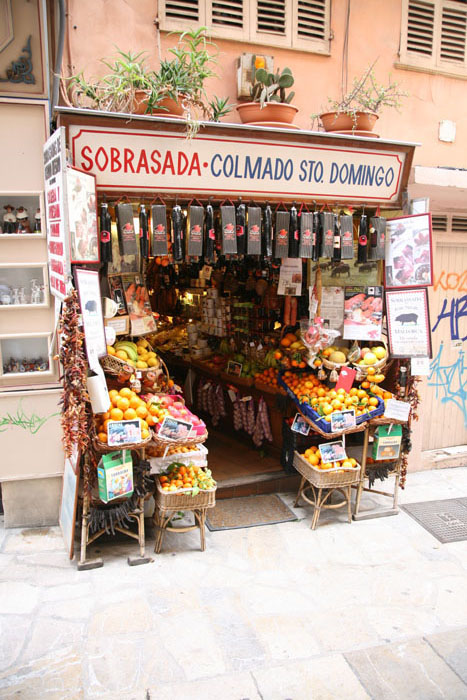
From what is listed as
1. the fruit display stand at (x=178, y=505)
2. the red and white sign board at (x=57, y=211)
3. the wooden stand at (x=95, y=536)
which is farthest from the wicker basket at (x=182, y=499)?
the red and white sign board at (x=57, y=211)

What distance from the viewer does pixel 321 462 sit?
6.03 metres

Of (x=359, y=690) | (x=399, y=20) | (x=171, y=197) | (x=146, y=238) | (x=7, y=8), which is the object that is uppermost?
(x=399, y=20)

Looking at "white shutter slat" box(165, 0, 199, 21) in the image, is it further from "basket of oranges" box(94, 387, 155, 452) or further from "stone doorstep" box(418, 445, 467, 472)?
"stone doorstep" box(418, 445, 467, 472)

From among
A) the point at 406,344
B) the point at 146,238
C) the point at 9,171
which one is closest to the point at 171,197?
the point at 146,238

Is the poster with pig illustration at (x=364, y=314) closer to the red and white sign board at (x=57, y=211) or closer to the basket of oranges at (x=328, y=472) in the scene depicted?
the basket of oranges at (x=328, y=472)

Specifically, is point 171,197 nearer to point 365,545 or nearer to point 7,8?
point 7,8

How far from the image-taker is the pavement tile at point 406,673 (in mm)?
3791

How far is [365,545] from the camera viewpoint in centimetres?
577

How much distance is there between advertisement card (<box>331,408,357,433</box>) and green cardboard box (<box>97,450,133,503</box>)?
7.39 feet

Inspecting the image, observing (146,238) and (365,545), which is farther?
(365,545)

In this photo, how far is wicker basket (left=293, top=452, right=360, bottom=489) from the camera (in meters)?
5.93

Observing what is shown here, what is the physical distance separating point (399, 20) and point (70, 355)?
5980 mm

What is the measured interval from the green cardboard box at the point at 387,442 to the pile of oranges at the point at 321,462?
0.40m


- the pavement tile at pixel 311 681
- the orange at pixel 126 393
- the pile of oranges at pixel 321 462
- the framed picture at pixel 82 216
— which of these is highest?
the framed picture at pixel 82 216
